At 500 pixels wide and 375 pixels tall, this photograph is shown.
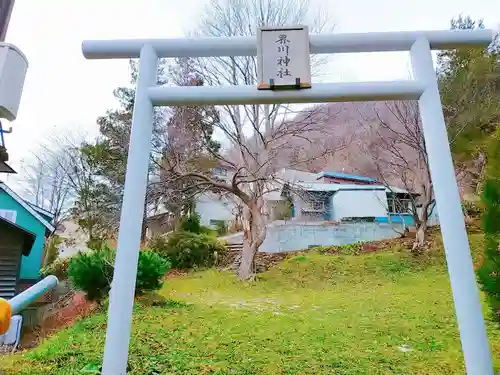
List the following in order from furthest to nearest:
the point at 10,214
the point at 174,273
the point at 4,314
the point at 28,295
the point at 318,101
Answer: the point at 174,273 → the point at 10,214 → the point at 318,101 → the point at 28,295 → the point at 4,314

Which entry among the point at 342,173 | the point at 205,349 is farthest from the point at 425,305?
the point at 342,173

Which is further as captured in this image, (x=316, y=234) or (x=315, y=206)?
(x=316, y=234)

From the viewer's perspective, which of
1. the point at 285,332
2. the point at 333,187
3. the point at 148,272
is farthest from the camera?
the point at 333,187

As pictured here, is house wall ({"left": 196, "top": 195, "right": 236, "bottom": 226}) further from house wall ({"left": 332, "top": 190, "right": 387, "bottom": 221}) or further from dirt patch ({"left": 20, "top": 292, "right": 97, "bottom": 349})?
dirt patch ({"left": 20, "top": 292, "right": 97, "bottom": 349})

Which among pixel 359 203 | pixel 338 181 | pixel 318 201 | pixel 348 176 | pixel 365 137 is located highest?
pixel 365 137

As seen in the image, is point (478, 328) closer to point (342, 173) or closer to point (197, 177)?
point (197, 177)

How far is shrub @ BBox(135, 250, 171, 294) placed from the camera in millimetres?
3795

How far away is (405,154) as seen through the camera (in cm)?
677

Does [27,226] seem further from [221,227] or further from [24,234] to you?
[221,227]

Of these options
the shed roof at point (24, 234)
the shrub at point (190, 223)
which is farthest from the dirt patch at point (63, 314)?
the shrub at point (190, 223)

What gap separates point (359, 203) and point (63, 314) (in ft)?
21.3

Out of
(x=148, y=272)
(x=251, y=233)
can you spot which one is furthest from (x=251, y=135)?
(x=148, y=272)

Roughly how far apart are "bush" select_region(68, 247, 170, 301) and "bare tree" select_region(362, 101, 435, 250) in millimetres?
4819

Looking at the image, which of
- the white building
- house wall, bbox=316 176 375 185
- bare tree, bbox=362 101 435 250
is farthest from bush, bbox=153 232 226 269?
bare tree, bbox=362 101 435 250
